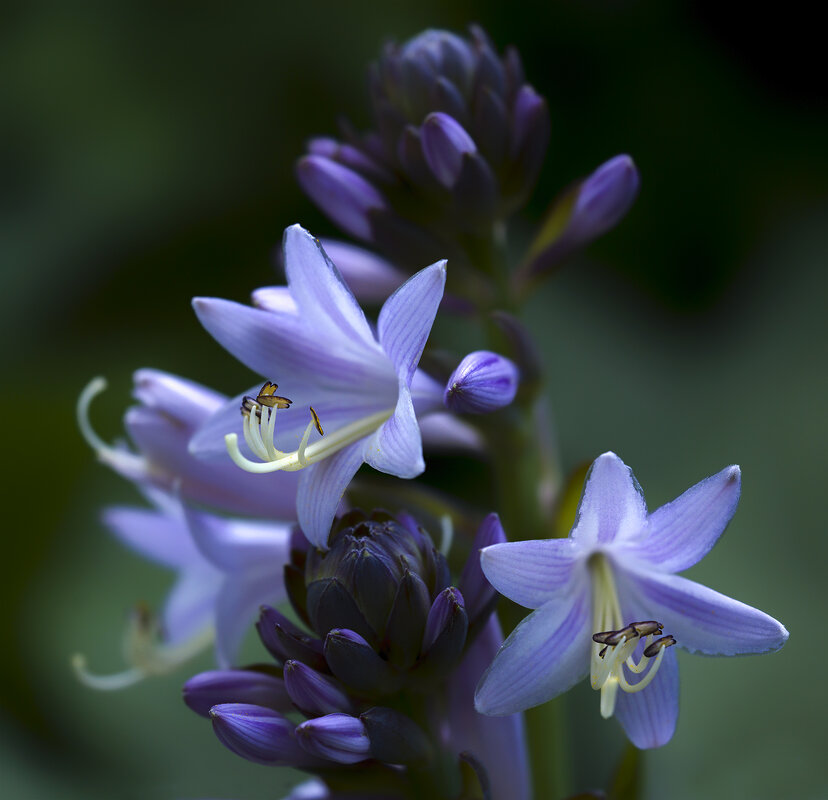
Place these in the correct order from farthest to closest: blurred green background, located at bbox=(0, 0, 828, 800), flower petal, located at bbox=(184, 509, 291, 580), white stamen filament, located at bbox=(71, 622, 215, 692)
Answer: blurred green background, located at bbox=(0, 0, 828, 800) → white stamen filament, located at bbox=(71, 622, 215, 692) → flower petal, located at bbox=(184, 509, 291, 580)

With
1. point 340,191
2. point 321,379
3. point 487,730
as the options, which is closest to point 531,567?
point 487,730

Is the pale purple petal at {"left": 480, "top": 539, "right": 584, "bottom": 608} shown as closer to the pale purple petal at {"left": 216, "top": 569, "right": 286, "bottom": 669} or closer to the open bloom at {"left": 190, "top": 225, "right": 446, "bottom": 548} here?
the open bloom at {"left": 190, "top": 225, "right": 446, "bottom": 548}

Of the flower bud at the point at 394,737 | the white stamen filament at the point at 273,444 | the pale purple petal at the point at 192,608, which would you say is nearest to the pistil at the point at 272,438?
the white stamen filament at the point at 273,444

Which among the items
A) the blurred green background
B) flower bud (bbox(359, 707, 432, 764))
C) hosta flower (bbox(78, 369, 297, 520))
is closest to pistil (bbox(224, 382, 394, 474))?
hosta flower (bbox(78, 369, 297, 520))

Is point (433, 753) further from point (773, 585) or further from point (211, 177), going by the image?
point (211, 177)

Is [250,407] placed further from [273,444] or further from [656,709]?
[656,709]

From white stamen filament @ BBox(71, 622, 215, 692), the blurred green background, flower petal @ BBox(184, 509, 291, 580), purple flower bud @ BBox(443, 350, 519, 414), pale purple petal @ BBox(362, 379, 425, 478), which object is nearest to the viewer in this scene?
pale purple petal @ BBox(362, 379, 425, 478)
